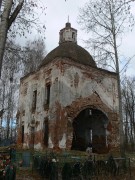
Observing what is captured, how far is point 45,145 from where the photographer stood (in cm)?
2055

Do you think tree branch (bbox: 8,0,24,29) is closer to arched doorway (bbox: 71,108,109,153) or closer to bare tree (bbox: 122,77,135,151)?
arched doorway (bbox: 71,108,109,153)

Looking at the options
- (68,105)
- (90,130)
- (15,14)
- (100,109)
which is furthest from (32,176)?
(90,130)

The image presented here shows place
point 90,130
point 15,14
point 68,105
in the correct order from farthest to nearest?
Result: point 90,130
point 68,105
point 15,14

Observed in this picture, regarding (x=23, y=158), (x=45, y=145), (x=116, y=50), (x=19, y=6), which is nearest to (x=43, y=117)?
(x=45, y=145)

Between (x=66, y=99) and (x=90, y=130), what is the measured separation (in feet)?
18.7

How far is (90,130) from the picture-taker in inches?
963

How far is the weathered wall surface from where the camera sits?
64.2ft

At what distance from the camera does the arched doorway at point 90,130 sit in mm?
22781

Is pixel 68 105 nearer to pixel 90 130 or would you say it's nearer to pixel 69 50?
pixel 90 130

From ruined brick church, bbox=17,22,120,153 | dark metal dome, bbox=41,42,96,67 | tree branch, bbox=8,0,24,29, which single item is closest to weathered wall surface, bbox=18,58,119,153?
ruined brick church, bbox=17,22,120,153

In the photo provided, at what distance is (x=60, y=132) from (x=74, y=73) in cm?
493

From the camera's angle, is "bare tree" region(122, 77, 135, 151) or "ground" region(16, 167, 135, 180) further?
"bare tree" region(122, 77, 135, 151)

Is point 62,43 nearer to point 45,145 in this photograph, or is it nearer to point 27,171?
point 45,145

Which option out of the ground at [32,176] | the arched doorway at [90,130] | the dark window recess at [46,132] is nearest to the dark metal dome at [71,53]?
the arched doorway at [90,130]
